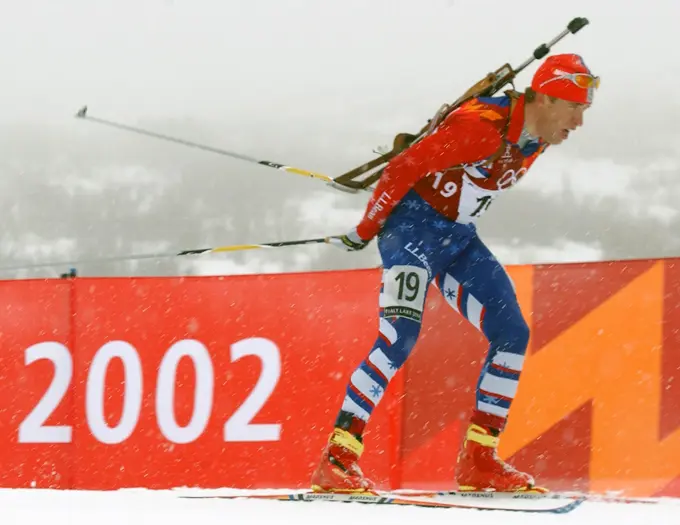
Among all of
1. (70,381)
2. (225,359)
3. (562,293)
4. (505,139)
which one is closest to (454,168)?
(505,139)

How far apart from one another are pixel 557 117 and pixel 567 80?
134mm

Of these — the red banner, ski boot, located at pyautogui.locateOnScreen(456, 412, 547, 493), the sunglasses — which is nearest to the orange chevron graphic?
the red banner

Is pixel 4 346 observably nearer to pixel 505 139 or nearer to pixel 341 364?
pixel 341 364

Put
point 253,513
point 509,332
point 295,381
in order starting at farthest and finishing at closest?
point 295,381
point 509,332
point 253,513

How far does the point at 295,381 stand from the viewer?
4.73m

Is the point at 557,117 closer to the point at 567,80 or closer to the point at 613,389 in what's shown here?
the point at 567,80

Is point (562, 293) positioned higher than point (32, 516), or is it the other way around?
point (562, 293)

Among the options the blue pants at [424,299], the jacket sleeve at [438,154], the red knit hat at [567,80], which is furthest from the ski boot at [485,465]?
the red knit hat at [567,80]

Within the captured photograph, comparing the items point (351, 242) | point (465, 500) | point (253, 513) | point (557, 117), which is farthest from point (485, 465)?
point (557, 117)

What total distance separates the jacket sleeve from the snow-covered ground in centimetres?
115

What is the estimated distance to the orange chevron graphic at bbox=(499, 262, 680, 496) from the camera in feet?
13.8

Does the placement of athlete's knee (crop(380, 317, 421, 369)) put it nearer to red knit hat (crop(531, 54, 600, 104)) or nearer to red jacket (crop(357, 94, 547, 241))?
red jacket (crop(357, 94, 547, 241))

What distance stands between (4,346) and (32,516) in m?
2.67

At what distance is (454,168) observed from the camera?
3.52 meters
